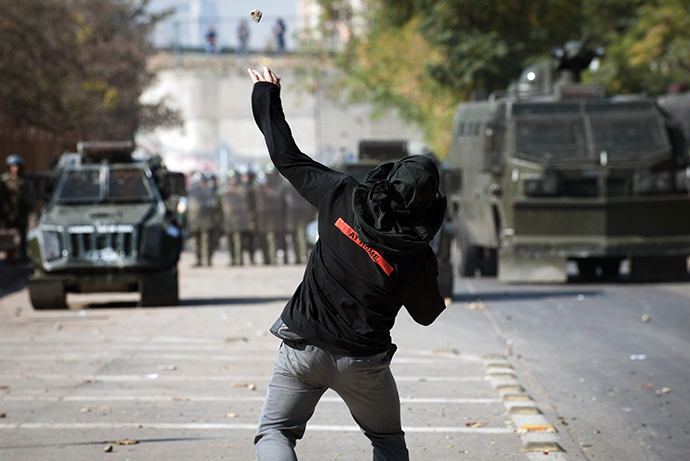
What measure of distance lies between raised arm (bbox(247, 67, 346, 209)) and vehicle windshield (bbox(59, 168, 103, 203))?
32.4ft

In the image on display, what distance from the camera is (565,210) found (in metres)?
15.0

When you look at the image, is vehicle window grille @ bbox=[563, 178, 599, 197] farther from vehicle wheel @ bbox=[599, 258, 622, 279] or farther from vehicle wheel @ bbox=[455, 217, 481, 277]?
vehicle wheel @ bbox=[455, 217, 481, 277]

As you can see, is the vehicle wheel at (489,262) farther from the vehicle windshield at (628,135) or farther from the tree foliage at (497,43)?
the tree foliage at (497,43)

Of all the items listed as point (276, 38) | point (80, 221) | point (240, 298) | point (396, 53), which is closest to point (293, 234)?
point (240, 298)

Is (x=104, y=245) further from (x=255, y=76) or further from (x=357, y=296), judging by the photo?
(x=357, y=296)

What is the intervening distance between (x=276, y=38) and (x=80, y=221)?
32336 mm

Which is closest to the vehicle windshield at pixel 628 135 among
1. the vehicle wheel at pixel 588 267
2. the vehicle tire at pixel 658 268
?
the vehicle tire at pixel 658 268

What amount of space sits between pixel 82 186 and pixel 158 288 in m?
1.96

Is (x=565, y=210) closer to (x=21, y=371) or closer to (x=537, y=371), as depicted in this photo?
(x=537, y=371)

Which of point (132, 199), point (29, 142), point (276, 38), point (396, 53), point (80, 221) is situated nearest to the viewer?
point (80, 221)

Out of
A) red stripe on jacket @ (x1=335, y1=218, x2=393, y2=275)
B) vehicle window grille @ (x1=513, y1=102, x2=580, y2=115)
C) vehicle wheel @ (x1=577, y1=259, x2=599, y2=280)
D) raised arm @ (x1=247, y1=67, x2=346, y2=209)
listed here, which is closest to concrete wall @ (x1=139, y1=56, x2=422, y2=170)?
vehicle wheel @ (x1=577, y1=259, x2=599, y2=280)

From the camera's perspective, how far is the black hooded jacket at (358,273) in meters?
3.84

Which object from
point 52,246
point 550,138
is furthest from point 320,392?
point 550,138

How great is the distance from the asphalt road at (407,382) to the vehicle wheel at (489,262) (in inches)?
157
